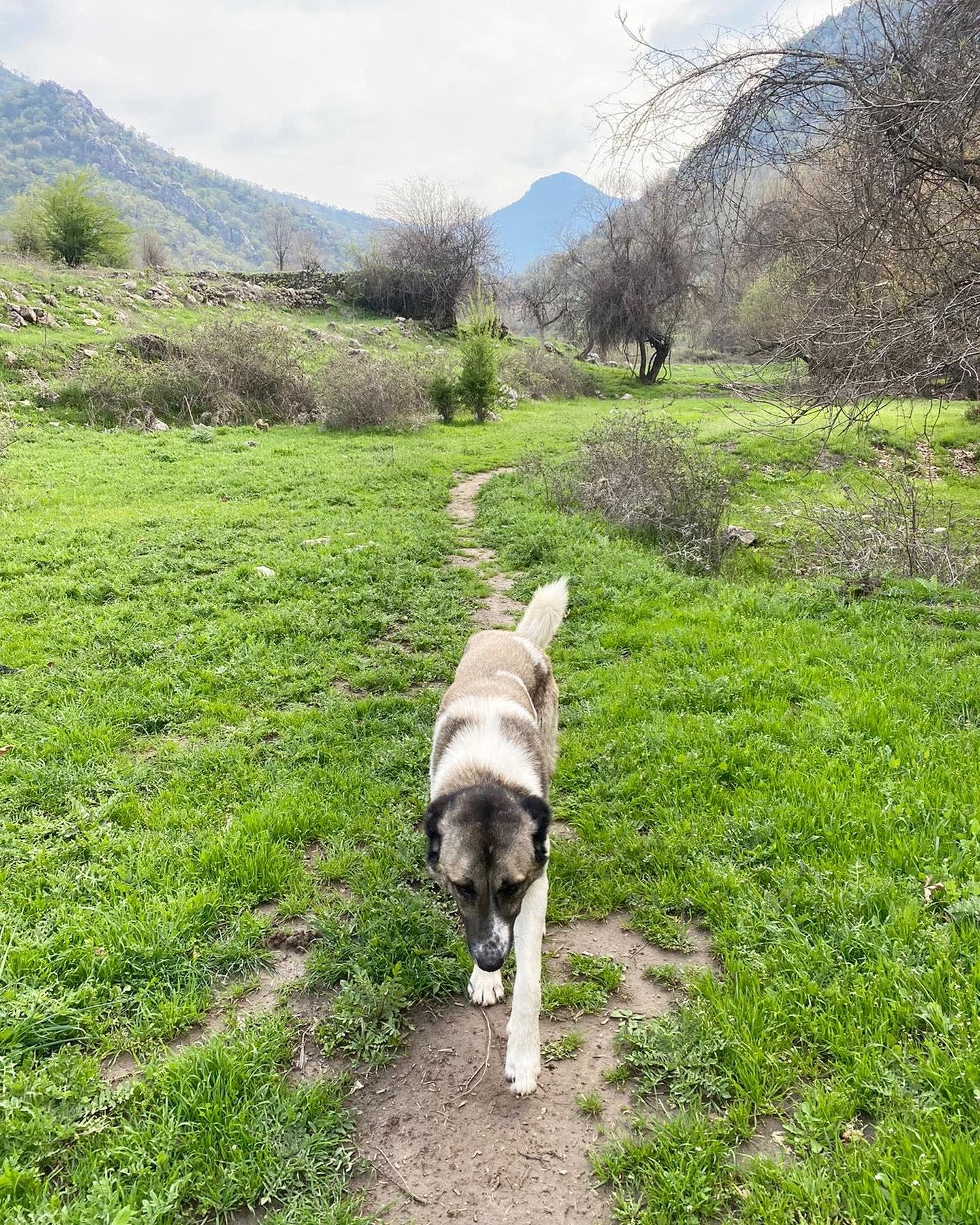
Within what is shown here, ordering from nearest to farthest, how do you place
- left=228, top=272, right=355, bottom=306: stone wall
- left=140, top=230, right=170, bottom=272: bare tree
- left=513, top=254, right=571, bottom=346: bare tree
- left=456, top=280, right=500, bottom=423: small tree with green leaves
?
left=456, top=280, right=500, bottom=423: small tree with green leaves < left=228, top=272, right=355, bottom=306: stone wall < left=140, top=230, right=170, bottom=272: bare tree < left=513, top=254, right=571, bottom=346: bare tree

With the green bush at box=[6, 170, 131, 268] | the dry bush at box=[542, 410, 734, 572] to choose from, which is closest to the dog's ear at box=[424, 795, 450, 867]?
the dry bush at box=[542, 410, 734, 572]

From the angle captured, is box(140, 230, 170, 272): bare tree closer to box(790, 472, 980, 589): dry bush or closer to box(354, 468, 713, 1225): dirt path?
box(790, 472, 980, 589): dry bush

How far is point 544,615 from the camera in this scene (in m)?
5.17

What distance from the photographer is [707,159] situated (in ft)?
21.2

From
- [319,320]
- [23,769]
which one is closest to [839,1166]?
[23,769]

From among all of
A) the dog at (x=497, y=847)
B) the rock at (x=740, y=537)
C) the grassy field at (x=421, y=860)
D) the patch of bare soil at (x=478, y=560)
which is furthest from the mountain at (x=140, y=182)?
the dog at (x=497, y=847)

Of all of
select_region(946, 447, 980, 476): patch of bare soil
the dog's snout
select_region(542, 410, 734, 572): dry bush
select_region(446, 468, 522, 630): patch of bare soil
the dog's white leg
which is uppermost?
select_region(946, 447, 980, 476): patch of bare soil

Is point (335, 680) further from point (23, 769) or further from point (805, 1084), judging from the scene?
point (805, 1084)

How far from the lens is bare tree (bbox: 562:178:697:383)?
34938 mm

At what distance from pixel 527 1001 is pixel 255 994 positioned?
134 cm

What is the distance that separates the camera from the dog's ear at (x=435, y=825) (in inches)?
114

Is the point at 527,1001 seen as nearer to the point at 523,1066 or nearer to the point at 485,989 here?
the point at 523,1066

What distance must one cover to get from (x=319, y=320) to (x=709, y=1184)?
4168 centimetres

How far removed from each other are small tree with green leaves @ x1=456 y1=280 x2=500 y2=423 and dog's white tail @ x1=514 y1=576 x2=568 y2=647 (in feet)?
58.5
